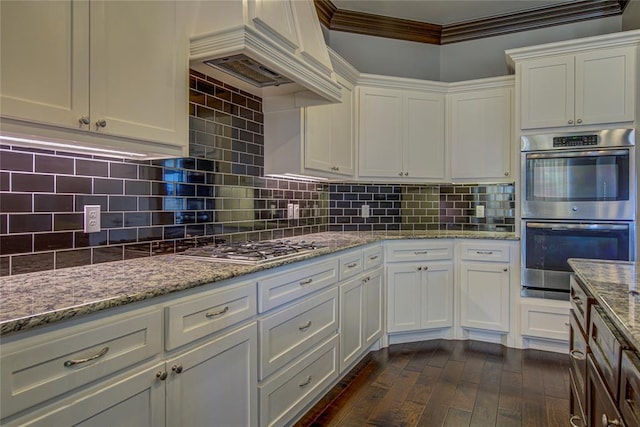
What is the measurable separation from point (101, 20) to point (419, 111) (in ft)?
9.01

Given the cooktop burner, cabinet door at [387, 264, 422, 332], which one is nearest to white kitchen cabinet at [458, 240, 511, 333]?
cabinet door at [387, 264, 422, 332]

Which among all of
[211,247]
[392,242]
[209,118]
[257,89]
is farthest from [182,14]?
[392,242]

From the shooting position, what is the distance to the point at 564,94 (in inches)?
122

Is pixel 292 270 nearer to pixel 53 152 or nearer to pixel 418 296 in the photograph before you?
pixel 53 152

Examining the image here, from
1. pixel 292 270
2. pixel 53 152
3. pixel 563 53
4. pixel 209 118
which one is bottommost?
pixel 292 270

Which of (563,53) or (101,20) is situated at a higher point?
(563,53)

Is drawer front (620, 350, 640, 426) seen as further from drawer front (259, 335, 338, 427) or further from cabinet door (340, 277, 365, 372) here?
cabinet door (340, 277, 365, 372)

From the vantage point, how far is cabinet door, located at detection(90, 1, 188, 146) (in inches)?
55.7

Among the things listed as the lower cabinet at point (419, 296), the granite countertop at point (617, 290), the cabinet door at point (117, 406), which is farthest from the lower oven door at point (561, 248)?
the cabinet door at point (117, 406)

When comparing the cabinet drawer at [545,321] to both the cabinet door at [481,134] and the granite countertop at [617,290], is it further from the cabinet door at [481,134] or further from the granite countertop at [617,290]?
the granite countertop at [617,290]

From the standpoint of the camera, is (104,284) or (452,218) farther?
(452,218)

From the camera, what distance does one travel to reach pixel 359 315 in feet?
9.08

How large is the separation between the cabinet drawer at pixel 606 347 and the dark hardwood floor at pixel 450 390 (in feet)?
3.48

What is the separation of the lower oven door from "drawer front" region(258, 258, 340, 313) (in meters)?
1.72
